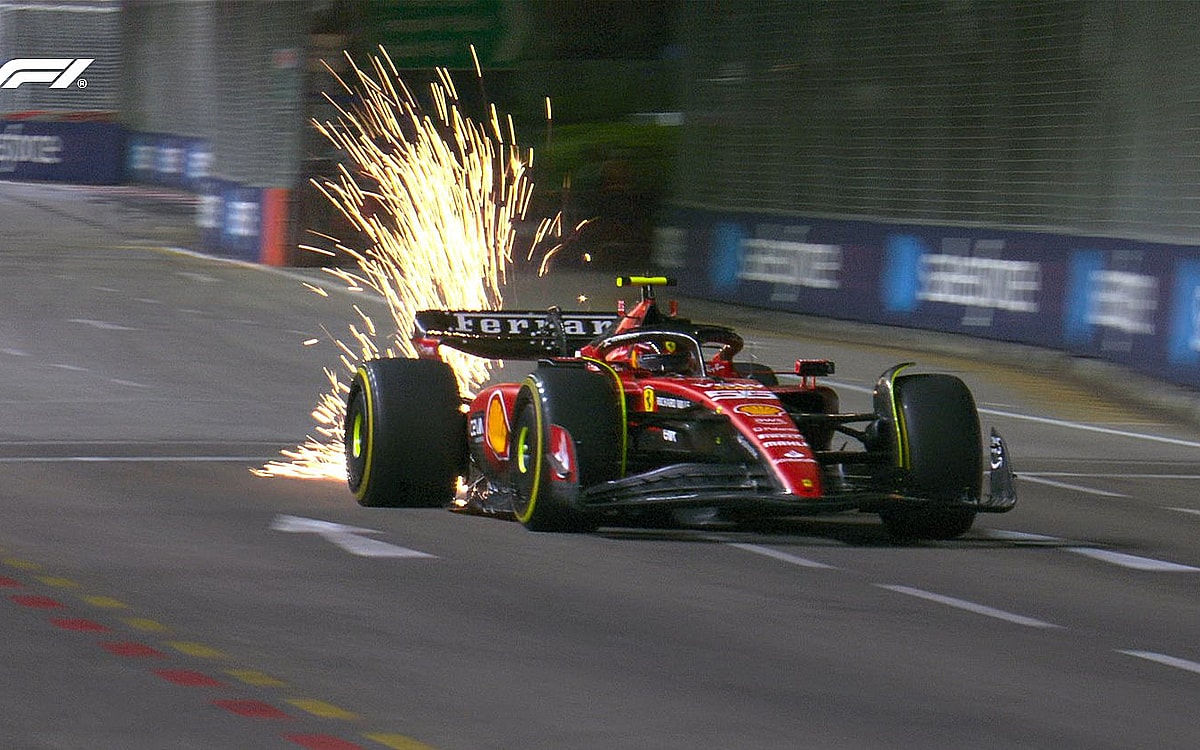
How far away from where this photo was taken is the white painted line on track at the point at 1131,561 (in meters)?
10.4

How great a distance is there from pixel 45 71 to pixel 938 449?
5009cm

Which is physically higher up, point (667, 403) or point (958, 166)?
A: point (958, 166)

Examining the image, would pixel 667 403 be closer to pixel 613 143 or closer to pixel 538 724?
pixel 538 724

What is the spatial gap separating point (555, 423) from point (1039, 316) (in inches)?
470

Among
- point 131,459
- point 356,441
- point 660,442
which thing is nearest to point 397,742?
point 660,442

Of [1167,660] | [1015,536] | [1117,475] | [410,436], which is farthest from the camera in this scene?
[1117,475]

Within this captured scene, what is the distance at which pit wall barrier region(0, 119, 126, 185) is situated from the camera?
4941 centimetres

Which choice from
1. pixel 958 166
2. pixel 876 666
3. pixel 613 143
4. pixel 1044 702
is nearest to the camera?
pixel 1044 702

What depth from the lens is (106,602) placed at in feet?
27.9

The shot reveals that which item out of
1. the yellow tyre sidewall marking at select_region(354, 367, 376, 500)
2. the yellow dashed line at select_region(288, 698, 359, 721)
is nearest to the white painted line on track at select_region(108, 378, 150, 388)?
the yellow tyre sidewall marking at select_region(354, 367, 376, 500)

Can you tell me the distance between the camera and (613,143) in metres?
38.2

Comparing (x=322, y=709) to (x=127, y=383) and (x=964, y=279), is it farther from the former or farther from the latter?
(x=964, y=279)

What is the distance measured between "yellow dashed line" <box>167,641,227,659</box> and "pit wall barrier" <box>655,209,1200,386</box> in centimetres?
1264

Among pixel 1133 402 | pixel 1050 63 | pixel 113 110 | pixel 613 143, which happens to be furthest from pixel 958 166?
pixel 113 110
